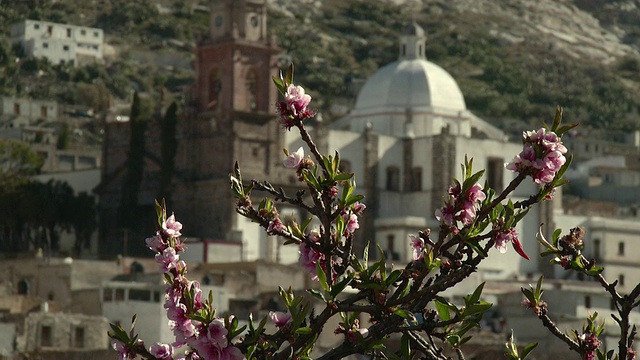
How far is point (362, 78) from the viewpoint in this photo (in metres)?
143

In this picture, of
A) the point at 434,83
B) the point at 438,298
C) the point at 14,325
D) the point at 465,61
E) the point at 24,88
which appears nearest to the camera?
the point at 438,298

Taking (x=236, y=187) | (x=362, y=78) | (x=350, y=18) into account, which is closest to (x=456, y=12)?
(x=350, y=18)

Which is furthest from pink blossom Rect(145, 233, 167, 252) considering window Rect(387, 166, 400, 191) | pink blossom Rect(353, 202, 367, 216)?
window Rect(387, 166, 400, 191)

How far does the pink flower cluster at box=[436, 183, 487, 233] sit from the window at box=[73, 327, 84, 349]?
42341 millimetres

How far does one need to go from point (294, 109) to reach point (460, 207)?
1.15 m

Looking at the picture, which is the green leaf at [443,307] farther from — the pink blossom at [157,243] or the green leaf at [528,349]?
the pink blossom at [157,243]

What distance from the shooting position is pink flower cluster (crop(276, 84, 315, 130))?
1180 centimetres

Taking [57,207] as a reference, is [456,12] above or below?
above

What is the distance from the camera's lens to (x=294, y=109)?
11883mm

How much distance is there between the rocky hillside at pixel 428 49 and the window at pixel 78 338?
68629mm

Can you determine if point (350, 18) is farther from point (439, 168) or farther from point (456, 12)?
point (439, 168)

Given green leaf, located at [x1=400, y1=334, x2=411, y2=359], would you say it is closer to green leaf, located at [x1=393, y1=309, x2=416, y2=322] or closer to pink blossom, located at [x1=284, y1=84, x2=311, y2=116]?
green leaf, located at [x1=393, y1=309, x2=416, y2=322]

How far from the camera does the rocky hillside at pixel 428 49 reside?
133m

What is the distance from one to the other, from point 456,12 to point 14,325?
119716 mm
